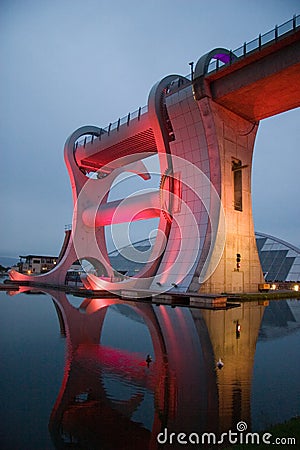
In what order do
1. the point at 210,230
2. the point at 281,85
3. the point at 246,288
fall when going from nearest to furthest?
the point at 281,85, the point at 210,230, the point at 246,288

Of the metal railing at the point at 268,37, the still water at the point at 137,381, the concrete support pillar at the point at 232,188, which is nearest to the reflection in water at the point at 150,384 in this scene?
the still water at the point at 137,381

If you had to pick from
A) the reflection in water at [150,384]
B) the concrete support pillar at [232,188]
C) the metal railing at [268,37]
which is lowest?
the reflection in water at [150,384]

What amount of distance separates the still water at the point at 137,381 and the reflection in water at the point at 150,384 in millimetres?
17

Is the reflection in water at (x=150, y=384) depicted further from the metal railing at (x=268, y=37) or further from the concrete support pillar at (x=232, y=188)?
the metal railing at (x=268, y=37)

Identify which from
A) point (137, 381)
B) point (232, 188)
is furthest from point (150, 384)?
point (232, 188)

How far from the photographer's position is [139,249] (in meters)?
56.9

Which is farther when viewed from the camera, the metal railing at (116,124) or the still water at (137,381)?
the metal railing at (116,124)

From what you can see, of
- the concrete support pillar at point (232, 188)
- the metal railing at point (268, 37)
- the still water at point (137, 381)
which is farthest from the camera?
the concrete support pillar at point (232, 188)

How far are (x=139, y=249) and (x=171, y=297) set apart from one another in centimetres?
3570

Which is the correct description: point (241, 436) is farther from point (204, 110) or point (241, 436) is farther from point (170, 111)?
point (170, 111)

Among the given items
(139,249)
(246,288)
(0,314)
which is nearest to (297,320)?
(246,288)

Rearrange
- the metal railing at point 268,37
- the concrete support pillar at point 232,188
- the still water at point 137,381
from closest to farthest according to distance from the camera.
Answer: the still water at point 137,381 → the metal railing at point 268,37 → the concrete support pillar at point 232,188

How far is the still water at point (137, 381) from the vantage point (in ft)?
15.8

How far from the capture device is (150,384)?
6668 millimetres
